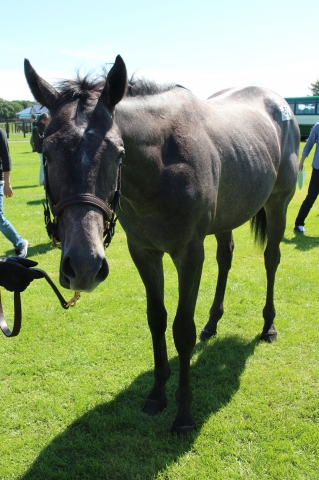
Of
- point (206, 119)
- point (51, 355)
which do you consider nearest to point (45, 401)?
point (51, 355)

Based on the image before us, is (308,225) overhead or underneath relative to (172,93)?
underneath

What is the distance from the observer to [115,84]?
208 centimetres

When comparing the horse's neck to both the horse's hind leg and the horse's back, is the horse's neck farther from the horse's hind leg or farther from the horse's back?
the horse's hind leg

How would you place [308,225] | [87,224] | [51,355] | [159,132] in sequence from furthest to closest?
[308,225]
[51,355]
[159,132]
[87,224]

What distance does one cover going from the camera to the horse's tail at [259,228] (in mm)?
4867

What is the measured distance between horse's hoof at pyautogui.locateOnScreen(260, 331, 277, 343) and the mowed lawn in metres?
0.08

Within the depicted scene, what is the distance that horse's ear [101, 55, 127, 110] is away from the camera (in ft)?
6.73

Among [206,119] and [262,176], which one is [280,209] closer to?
[262,176]

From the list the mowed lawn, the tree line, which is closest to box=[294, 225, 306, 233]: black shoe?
the mowed lawn

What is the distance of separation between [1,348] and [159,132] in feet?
9.24

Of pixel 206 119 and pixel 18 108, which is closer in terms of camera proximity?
pixel 206 119

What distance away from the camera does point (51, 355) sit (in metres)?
3.97

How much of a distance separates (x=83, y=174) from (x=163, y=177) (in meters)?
0.84

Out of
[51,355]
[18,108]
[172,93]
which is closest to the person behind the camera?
[172,93]
